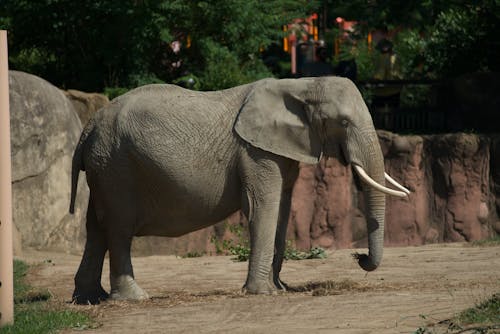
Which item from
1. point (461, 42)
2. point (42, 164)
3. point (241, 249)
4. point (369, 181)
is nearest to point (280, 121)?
point (369, 181)

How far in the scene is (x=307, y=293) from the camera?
1009 cm

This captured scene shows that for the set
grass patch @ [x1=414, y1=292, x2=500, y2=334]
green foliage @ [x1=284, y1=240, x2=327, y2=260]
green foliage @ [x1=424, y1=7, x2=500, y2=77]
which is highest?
green foliage @ [x1=424, y1=7, x2=500, y2=77]

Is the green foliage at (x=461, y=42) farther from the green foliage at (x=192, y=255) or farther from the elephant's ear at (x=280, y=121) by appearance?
the elephant's ear at (x=280, y=121)

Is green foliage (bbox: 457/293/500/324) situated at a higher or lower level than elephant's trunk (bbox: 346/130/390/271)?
lower

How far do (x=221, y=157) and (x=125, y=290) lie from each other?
1479mm

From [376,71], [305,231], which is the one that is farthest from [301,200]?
[376,71]

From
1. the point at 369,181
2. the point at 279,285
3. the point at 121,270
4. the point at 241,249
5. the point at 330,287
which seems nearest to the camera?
the point at 369,181

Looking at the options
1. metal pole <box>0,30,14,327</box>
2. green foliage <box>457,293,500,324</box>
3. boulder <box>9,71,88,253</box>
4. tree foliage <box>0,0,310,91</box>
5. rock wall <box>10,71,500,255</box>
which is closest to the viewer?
green foliage <box>457,293,500,324</box>

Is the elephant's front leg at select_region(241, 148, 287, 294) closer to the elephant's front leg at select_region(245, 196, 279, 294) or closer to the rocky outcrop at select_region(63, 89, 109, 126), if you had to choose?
the elephant's front leg at select_region(245, 196, 279, 294)

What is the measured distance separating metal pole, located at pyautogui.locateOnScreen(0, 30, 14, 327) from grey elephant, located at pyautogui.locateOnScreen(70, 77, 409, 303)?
196 cm

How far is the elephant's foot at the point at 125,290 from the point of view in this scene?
10453mm

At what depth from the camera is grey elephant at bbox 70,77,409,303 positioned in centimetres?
1027

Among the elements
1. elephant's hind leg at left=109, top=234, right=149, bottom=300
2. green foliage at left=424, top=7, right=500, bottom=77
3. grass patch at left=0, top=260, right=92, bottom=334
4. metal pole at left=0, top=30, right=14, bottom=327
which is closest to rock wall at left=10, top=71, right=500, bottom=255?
green foliage at left=424, top=7, right=500, bottom=77

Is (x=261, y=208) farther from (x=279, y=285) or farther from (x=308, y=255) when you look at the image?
(x=308, y=255)
